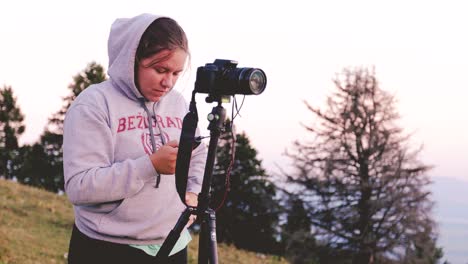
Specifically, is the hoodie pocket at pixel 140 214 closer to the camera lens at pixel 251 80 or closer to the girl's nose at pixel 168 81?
the girl's nose at pixel 168 81

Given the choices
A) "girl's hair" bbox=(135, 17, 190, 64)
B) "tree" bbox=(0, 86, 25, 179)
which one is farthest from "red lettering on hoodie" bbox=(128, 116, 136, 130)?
"tree" bbox=(0, 86, 25, 179)

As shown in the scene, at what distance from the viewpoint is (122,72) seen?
2367 millimetres

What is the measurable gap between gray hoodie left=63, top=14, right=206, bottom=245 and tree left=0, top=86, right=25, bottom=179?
52083mm

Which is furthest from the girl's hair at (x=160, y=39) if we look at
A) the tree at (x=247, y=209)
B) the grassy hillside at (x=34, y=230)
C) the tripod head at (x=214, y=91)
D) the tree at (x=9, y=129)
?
the tree at (x=9, y=129)

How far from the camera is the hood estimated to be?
2.34 m

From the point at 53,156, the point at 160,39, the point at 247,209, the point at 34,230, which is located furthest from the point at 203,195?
the point at 53,156

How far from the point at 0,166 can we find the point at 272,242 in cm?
2613

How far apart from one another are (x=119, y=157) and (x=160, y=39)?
495 millimetres

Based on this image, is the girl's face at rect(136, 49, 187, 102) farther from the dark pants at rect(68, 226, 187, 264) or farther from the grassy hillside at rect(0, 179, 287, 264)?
the grassy hillside at rect(0, 179, 287, 264)

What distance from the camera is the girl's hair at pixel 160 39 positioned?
231 centimetres

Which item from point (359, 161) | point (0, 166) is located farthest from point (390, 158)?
point (0, 166)

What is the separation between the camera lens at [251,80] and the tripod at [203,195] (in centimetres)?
11

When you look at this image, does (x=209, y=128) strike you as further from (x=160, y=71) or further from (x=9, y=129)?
(x=9, y=129)

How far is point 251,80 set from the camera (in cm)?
218
